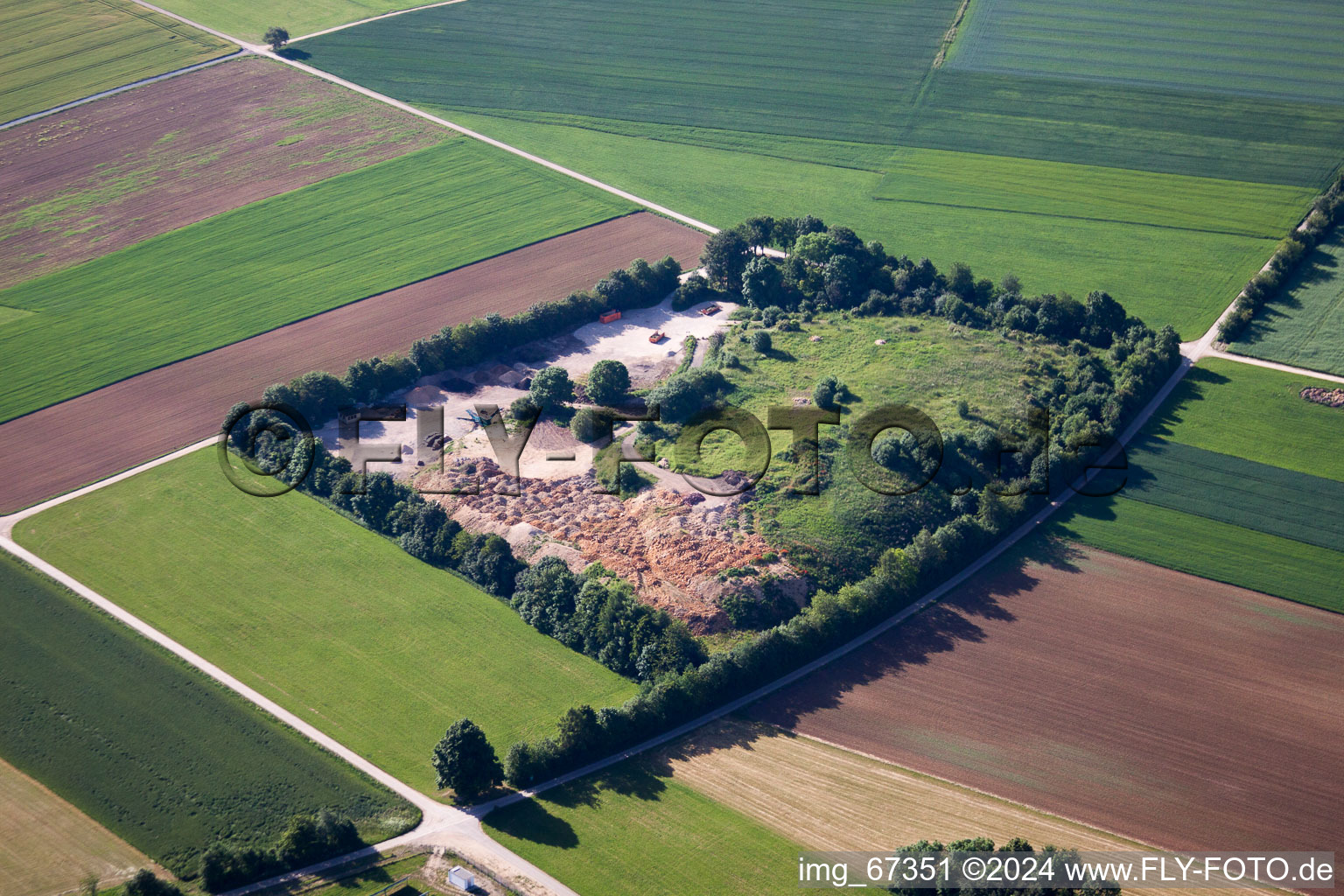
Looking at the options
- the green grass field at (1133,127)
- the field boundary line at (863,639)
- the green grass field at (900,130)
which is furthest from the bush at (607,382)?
the green grass field at (1133,127)

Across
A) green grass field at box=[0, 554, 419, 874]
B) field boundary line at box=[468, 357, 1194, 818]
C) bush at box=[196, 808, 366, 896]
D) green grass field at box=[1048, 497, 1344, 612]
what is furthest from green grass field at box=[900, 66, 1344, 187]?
bush at box=[196, 808, 366, 896]

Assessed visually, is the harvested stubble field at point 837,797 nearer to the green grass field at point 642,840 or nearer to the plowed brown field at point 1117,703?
the plowed brown field at point 1117,703

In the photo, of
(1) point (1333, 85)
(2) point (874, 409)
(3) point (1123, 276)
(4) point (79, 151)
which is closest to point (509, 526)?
(2) point (874, 409)

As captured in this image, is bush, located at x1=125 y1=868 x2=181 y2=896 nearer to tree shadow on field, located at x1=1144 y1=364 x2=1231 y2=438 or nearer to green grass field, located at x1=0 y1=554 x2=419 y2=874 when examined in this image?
green grass field, located at x1=0 y1=554 x2=419 y2=874

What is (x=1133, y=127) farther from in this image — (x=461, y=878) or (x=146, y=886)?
(x=146, y=886)

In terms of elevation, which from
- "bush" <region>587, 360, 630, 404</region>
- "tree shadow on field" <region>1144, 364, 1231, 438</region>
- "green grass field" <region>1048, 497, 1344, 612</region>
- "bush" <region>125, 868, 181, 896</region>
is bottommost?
"bush" <region>125, 868, 181, 896</region>
